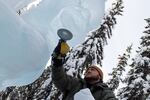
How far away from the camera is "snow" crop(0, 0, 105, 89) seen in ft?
11.8

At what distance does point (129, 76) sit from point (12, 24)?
73.1 ft

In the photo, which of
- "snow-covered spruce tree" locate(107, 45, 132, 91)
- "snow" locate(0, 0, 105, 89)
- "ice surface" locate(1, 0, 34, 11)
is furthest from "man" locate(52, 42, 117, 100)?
"snow-covered spruce tree" locate(107, 45, 132, 91)

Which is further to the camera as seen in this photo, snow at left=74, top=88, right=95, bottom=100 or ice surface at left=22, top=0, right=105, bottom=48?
snow at left=74, top=88, right=95, bottom=100

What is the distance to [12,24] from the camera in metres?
3.58

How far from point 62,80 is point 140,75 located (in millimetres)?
20194

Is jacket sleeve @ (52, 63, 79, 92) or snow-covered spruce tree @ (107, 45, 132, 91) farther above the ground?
snow-covered spruce tree @ (107, 45, 132, 91)

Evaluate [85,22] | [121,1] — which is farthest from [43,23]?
[121,1]

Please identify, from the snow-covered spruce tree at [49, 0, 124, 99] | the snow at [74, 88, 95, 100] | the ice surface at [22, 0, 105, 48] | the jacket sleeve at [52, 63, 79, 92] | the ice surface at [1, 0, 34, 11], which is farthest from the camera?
the snow-covered spruce tree at [49, 0, 124, 99]

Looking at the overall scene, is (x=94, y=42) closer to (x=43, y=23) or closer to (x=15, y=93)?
(x=15, y=93)

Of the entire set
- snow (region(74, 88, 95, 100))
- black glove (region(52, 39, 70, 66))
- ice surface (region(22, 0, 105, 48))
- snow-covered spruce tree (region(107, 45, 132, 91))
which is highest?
snow-covered spruce tree (region(107, 45, 132, 91))

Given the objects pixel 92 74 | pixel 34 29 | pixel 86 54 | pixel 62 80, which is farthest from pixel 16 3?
pixel 86 54

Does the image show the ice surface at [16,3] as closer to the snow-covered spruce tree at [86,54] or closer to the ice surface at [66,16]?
the ice surface at [66,16]

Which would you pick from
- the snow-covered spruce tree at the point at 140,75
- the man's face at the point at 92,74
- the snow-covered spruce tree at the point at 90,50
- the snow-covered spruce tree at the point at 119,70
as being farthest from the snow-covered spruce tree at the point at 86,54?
the man's face at the point at 92,74

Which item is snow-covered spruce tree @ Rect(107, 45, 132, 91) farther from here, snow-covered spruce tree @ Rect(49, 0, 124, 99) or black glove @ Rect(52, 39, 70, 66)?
black glove @ Rect(52, 39, 70, 66)
